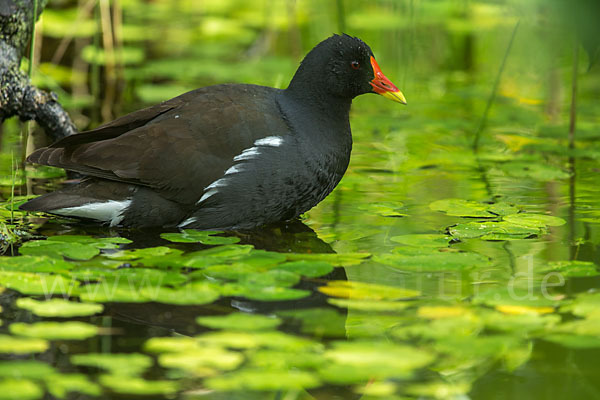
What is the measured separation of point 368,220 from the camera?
482cm

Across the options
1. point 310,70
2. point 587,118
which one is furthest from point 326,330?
point 587,118

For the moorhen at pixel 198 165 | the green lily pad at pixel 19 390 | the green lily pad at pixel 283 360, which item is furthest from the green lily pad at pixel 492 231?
the green lily pad at pixel 19 390

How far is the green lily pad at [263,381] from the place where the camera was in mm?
2766

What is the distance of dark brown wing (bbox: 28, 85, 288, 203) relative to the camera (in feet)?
14.7

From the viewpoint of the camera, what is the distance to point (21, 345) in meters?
2.97

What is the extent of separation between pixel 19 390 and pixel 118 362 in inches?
13.8

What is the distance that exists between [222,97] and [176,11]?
6994 millimetres

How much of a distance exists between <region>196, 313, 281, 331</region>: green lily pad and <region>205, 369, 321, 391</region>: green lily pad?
0.35 meters

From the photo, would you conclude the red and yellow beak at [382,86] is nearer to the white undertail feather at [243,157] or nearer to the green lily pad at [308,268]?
the white undertail feather at [243,157]

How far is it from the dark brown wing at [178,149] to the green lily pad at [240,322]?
52.8 inches

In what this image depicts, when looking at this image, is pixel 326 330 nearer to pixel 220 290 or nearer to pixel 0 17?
pixel 220 290

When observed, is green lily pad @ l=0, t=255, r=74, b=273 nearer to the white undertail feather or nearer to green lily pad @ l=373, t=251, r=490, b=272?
the white undertail feather

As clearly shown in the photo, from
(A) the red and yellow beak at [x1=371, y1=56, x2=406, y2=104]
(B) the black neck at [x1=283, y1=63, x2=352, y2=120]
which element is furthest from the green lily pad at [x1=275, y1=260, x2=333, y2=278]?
(A) the red and yellow beak at [x1=371, y1=56, x2=406, y2=104]

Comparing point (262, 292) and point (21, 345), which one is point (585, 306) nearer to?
point (262, 292)
